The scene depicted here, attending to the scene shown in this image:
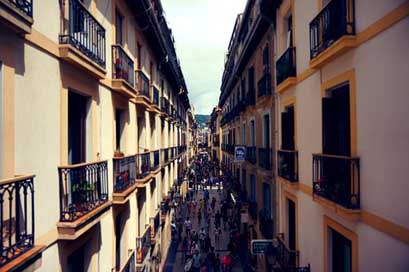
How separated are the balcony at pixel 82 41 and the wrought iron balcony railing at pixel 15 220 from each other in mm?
2613

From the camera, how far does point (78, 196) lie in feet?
21.2

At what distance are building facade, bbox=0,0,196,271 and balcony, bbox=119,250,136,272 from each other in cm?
3

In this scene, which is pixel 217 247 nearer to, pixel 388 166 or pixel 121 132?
pixel 121 132

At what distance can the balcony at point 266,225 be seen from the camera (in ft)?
43.5

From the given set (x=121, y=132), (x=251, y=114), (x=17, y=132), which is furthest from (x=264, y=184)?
(x=17, y=132)

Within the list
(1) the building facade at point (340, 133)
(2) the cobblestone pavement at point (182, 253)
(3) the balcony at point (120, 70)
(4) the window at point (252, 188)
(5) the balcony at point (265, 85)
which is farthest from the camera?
(2) the cobblestone pavement at point (182, 253)

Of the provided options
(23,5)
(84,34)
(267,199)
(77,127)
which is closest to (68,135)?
(77,127)

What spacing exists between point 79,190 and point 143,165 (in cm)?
684

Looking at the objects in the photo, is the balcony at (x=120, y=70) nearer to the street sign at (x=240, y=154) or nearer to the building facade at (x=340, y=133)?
the building facade at (x=340, y=133)

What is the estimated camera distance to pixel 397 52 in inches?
190

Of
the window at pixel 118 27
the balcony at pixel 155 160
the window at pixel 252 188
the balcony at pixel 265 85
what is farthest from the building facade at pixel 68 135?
the window at pixel 252 188

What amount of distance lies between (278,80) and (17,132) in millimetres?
8813

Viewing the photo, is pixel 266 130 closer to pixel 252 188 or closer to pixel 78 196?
pixel 252 188

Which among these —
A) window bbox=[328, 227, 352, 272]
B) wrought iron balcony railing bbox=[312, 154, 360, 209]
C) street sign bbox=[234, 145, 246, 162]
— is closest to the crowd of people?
street sign bbox=[234, 145, 246, 162]
